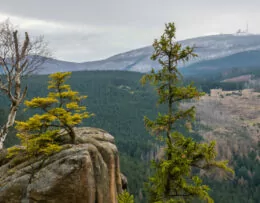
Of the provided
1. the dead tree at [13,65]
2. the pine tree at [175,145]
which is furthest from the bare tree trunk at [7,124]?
the pine tree at [175,145]

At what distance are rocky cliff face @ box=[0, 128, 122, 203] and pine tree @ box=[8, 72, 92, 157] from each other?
42.8 inches

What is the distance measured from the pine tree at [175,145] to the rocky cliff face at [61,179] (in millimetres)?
4324

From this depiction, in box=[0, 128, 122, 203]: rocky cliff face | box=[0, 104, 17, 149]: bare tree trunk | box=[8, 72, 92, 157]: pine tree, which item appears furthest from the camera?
box=[0, 104, 17, 149]: bare tree trunk

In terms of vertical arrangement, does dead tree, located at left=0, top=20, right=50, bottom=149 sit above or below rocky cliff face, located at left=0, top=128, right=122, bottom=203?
above

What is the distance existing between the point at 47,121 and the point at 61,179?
455 centimetres

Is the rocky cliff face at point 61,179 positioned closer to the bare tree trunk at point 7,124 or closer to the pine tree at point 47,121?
the pine tree at point 47,121

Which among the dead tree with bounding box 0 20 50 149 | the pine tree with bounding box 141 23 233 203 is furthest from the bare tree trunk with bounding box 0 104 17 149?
the pine tree with bounding box 141 23 233 203

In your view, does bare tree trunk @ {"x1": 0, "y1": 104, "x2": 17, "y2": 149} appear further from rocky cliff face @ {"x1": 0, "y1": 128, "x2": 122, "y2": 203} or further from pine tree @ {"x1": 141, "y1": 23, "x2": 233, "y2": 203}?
pine tree @ {"x1": 141, "y1": 23, "x2": 233, "y2": 203}

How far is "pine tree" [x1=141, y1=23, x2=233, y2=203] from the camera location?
69.2ft

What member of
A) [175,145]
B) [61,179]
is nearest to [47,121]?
[61,179]

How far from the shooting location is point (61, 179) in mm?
19922

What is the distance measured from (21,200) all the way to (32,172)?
1946 mm

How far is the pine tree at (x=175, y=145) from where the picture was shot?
2111 centimetres

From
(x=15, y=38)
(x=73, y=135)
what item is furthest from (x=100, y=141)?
(x=15, y=38)
